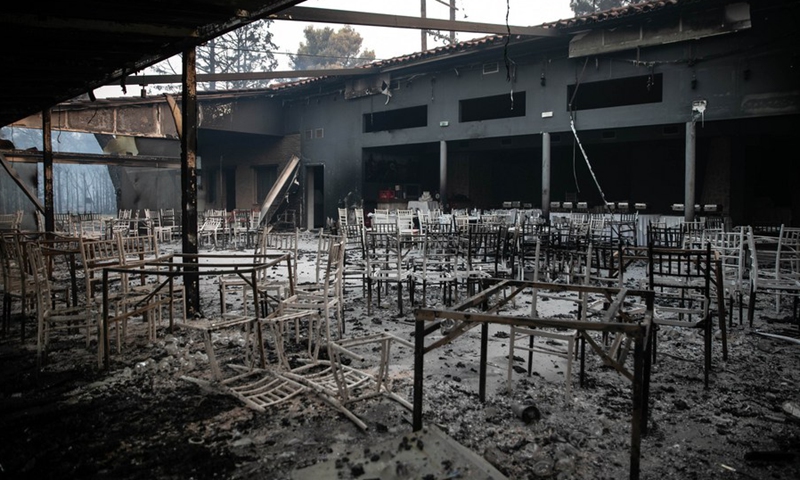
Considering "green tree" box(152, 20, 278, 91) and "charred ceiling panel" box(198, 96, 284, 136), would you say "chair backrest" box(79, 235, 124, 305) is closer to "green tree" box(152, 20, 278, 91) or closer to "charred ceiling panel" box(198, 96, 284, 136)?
"charred ceiling panel" box(198, 96, 284, 136)

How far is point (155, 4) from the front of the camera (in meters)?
4.20

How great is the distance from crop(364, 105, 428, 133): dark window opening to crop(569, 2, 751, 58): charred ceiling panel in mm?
6540

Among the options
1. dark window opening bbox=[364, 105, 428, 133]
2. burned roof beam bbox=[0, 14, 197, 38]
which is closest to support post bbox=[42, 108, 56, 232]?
burned roof beam bbox=[0, 14, 197, 38]

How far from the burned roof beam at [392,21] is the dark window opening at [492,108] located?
181 inches

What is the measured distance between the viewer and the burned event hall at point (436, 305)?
2711 millimetres

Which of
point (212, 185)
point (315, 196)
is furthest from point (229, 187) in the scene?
point (315, 196)

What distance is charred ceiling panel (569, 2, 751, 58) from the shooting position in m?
10.1

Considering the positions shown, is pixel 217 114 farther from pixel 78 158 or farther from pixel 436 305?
pixel 436 305

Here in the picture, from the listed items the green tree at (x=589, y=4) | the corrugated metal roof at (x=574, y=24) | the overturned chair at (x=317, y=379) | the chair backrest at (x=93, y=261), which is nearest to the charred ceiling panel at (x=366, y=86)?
the corrugated metal roof at (x=574, y=24)

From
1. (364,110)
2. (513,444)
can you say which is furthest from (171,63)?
(513,444)

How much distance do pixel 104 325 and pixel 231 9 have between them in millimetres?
2840

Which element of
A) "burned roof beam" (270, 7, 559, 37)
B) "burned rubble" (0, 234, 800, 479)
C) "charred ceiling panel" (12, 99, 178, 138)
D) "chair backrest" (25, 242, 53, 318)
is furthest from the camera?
"charred ceiling panel" (12, 99, 178, 138)

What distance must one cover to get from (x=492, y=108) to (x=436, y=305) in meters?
12.6

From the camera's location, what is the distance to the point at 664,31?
10.9 m
